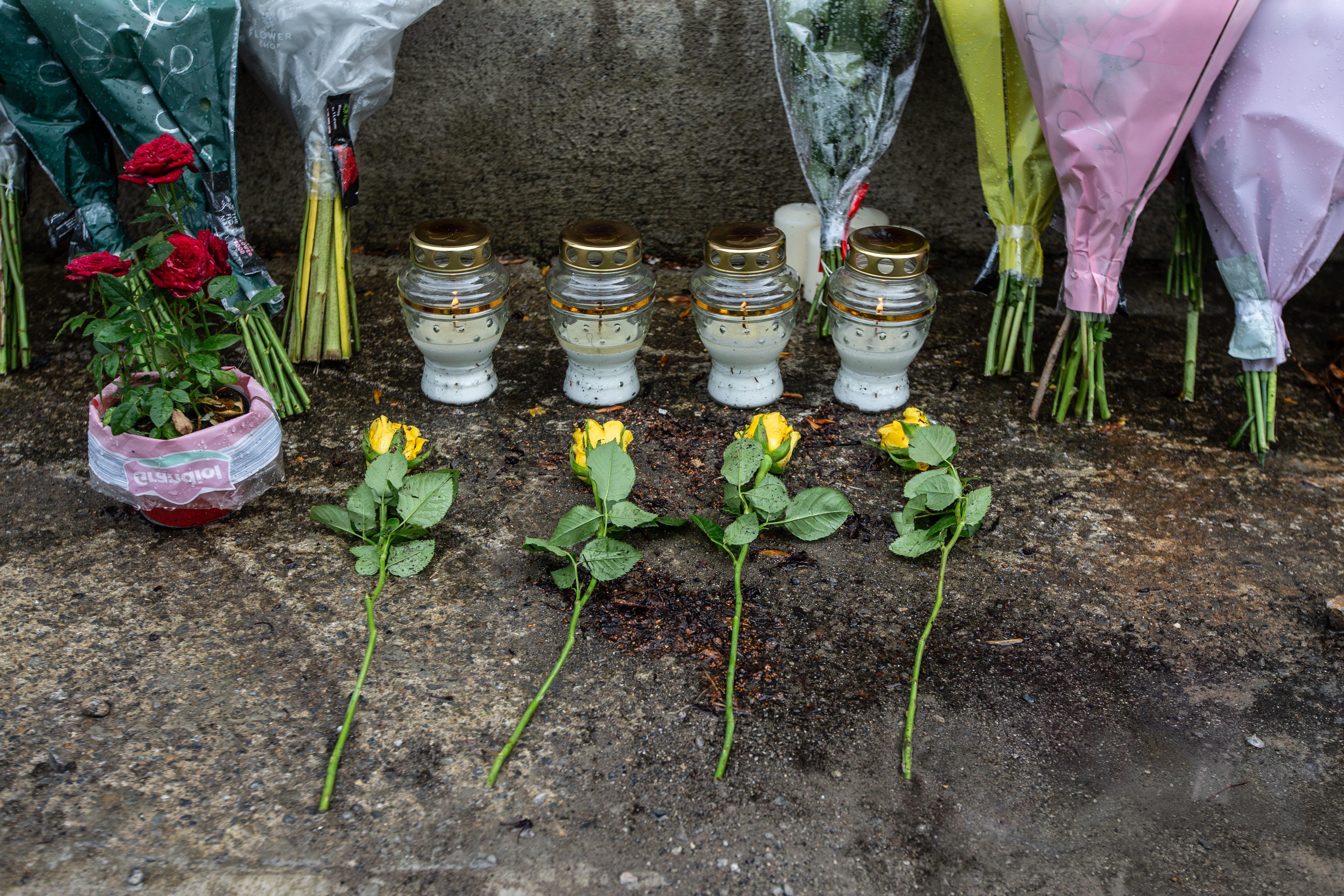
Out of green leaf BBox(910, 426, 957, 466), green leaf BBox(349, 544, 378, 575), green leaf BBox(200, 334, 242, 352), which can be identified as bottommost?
green leaf BBox(349, 544, 378, 575)

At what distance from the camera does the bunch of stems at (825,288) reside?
2.82 meters

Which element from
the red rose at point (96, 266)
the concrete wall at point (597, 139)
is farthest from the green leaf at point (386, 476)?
the concrete wall at point (597, 139)

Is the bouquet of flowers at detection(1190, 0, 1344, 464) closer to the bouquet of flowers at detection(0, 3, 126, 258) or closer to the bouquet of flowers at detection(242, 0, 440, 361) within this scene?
the bouquet of flowers at detection(242, 0, 440, 361)

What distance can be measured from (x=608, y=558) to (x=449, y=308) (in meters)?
0.87

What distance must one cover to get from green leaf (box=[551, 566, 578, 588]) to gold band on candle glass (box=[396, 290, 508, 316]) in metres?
0.78

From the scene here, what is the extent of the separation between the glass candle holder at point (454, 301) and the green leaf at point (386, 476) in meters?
0.51

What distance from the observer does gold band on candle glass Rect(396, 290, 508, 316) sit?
2.51 m

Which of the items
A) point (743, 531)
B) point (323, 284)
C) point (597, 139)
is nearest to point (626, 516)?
point (743, 531)

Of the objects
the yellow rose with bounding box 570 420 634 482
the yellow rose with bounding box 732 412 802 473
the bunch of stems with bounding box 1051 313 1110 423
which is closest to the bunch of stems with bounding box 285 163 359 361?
the yellow rose with bounding box 570 420 634 482

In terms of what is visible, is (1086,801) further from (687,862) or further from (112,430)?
(112,430)

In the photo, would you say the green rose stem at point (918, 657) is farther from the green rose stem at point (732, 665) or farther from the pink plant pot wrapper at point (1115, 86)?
the pink plant pot wrapper at point (1115, 86)

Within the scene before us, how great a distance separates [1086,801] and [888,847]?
0.35 meters

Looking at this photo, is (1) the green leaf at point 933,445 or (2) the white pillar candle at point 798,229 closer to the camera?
(1) the green leaf at point 933,445

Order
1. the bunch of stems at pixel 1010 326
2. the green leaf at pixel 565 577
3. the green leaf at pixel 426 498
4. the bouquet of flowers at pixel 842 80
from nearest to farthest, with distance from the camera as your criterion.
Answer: the green leaf at pixel 565 577 < the green leaf at pixel 426 498 < the bouquet of flowers at pixel 842 80 < the bunch of stems at pixel 1010 326
